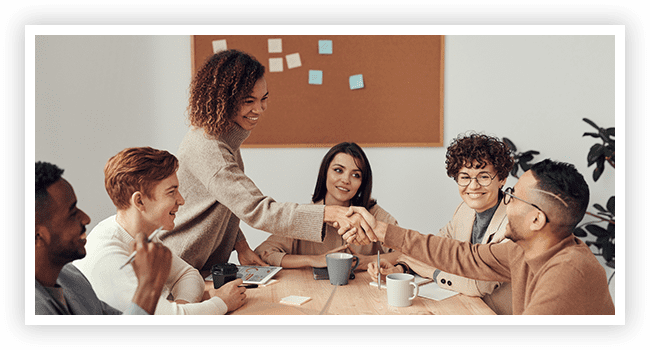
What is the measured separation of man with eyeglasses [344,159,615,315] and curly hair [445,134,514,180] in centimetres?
41

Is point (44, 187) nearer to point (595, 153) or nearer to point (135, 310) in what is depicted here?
point (135, 310)

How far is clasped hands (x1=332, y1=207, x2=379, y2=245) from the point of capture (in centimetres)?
119

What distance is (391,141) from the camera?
7.68ft

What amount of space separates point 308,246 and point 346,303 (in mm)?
579

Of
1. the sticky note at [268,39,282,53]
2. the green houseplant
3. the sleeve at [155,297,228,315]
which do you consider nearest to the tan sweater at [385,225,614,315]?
the sleeve at [155,297,228,315]

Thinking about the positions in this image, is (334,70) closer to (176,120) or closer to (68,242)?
(176,120)

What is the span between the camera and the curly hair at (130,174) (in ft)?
3.15

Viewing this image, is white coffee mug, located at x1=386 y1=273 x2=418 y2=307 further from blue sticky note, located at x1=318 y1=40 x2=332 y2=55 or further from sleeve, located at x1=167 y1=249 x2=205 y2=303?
blue sticky note, located at x1=318 y1=40 x2=332 y2=55

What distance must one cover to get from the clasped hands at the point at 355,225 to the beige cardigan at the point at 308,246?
0.39 m

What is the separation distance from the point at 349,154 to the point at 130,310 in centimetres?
98

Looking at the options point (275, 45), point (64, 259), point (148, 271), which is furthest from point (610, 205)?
point (64, 259)

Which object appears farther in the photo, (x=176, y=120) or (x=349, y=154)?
(x=176, y=120)

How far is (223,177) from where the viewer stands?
1.19 m
